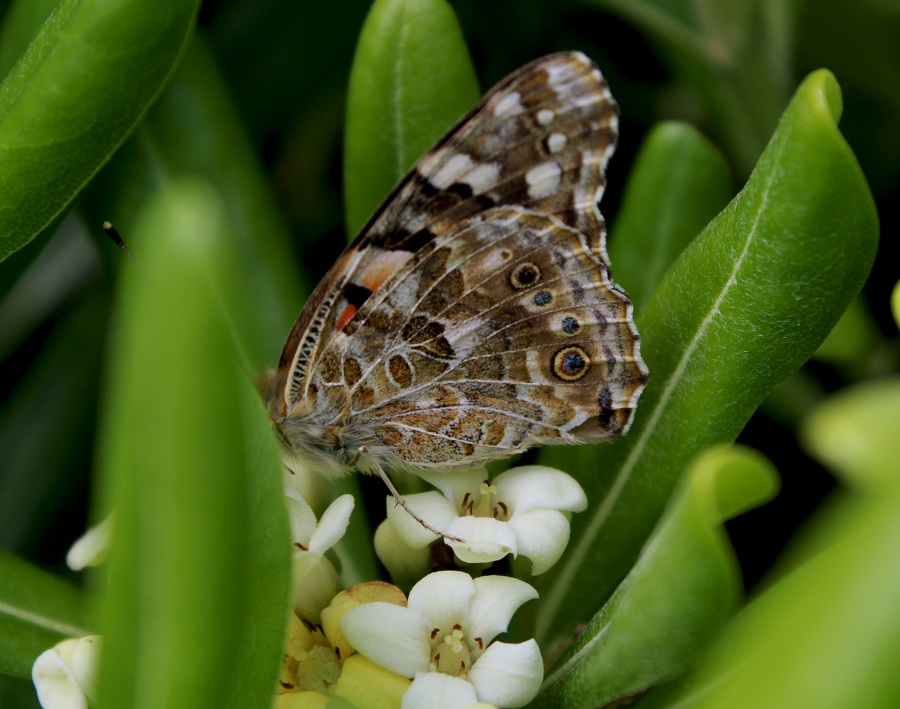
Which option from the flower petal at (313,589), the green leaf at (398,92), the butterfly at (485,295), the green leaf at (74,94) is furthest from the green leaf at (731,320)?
the green leaf at (74,94)

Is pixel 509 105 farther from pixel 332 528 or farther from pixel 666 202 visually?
pixel 332 528

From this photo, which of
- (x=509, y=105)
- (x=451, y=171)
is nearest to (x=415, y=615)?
(x=451, y=171)

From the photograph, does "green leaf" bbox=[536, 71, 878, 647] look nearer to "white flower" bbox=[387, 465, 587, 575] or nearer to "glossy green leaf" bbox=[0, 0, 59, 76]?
"white flower" bbox=[387, 465, 587, 575]

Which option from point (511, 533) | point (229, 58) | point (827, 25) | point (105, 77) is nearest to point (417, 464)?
point (511, 533)

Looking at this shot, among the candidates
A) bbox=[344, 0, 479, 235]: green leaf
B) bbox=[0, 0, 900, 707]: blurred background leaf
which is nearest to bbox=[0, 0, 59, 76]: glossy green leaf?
bbox=[0, 0, 900, 707]: blurred background leaf

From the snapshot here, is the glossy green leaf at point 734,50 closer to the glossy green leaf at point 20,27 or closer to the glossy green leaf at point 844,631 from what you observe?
the glossy green leaf at point 20,27
